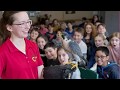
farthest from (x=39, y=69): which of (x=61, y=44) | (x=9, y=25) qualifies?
(x=9, y=25)

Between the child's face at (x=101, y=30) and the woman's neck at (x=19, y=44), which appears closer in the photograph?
the woman's neck at (x=19, y=44)

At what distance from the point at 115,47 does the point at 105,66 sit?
141 millimetres

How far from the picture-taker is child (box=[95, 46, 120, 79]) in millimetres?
1661

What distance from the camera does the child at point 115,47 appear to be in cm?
169

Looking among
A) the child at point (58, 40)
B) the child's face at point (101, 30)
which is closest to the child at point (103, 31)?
the child's face at point (101, 30)

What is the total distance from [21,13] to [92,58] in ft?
1.69

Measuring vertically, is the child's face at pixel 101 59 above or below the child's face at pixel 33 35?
below

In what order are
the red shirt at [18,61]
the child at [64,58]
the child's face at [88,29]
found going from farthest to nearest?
1. the child's face at [88,29]
2. the child at [64,58]
3. the red shirt at [18,61]

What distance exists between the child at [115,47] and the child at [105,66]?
28 millimetres

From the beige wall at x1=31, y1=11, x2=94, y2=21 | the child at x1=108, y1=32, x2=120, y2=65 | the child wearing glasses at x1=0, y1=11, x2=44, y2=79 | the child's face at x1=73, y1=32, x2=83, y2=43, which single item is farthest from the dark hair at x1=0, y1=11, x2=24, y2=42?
the child at x1=108, y1=32, x2=120, y2=65

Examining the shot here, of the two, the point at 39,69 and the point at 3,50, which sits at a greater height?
the point at 3,50

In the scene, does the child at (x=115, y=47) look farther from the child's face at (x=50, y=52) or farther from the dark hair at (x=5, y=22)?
the dark hair at (x=5, y=22)
